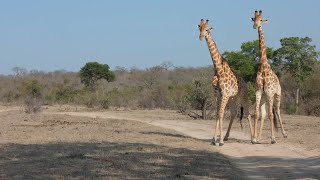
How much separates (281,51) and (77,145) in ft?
84.8

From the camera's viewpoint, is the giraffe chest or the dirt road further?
the giraffe chest

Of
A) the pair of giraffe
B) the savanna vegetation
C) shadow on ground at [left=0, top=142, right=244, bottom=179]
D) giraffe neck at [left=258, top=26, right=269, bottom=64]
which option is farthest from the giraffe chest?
the savanna vegetation

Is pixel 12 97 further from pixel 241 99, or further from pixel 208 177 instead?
pixel 208 177

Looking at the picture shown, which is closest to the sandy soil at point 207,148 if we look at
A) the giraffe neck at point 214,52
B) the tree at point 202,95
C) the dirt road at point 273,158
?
the dirt road at point 273,158

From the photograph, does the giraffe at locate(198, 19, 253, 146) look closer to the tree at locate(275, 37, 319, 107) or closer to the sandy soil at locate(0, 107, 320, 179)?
A: the sandy soil at locate(0, 107, 320, 179)

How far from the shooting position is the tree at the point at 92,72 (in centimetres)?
5809

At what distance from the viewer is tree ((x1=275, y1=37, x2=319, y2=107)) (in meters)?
37.4

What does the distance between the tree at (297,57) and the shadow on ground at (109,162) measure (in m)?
24.5

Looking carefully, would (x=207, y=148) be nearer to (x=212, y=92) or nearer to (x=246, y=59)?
(x=212, y=92)

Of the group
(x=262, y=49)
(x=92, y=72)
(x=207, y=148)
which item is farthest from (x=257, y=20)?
(x=92, y=72)

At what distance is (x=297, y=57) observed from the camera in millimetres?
37781

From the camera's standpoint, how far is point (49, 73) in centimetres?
10281

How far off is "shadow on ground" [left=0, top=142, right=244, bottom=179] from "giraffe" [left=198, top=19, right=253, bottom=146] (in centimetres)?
271

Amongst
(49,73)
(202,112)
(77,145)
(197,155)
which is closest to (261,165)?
(197,155)
